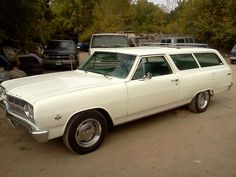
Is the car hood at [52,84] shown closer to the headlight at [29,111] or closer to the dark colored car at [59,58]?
the headlight at [29,111]

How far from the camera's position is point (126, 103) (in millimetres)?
5020

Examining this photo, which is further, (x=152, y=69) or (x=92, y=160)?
(x=152, y=69)

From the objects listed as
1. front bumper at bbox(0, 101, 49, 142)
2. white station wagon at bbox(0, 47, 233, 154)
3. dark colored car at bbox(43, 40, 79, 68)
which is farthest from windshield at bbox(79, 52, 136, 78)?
dark colored car at bbox(43, 40, 79, 68)

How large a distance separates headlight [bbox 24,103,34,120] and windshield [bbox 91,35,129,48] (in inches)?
338

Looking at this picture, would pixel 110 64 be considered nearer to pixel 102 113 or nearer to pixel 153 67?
pixel 153 67

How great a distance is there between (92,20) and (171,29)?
621 inches

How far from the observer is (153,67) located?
575cm

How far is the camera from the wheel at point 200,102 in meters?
6.75

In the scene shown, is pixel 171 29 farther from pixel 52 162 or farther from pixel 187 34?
pixel 52 162

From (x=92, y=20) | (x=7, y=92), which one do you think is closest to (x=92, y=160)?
(x=7, y=92)

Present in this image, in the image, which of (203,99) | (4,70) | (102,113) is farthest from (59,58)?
(102,113)

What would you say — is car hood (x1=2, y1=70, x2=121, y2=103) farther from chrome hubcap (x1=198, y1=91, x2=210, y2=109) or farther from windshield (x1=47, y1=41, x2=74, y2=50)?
windshield (x1=47, y1=41, x2=74, y2=50)

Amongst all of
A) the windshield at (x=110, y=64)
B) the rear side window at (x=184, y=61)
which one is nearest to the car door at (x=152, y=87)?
the windshield at (x=110, y=64)

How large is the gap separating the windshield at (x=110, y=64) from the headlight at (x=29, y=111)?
1760 mm
